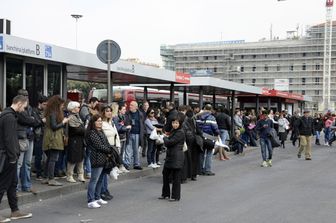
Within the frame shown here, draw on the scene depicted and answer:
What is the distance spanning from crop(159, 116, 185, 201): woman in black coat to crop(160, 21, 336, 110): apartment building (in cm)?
9975

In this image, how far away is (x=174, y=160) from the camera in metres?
9.64

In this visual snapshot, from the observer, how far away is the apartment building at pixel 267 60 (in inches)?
4466

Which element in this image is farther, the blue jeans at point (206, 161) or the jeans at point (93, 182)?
the blue jeans at point (206, 161)

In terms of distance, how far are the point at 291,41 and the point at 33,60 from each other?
108m

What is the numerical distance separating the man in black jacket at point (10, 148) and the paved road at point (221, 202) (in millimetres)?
463

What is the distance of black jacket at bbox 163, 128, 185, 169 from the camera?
9641 mm

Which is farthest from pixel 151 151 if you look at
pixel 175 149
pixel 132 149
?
pixel 175 149

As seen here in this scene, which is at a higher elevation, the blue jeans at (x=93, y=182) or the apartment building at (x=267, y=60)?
the apartment building at (x=267, y=60)

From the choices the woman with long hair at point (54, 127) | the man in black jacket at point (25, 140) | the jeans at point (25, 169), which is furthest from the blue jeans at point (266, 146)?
the jeans at point (25, 169)

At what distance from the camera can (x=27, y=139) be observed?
9023mm

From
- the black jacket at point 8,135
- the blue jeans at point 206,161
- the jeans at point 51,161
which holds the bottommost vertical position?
the blue jeans at point 206,161

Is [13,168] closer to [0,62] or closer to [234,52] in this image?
[0,62]

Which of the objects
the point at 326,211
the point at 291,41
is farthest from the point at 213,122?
the point at 291,41

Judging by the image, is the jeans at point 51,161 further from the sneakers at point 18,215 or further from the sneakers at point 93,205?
the sneakers at point 18,215
